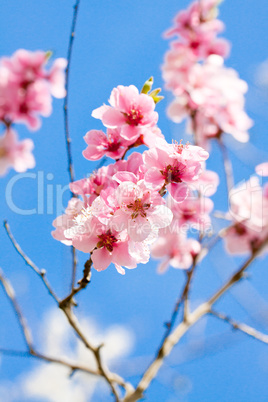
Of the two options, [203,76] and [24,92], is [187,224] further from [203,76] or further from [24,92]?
[24,92]

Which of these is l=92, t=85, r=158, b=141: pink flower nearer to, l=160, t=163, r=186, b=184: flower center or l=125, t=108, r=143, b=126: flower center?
l=125, t=108, r=143, b=126: flower center

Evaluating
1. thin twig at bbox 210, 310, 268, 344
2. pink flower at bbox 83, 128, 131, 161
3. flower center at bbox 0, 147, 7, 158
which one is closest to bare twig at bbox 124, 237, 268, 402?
thin twig at bbox 210, 310, 268, 344

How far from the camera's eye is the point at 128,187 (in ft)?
3.20

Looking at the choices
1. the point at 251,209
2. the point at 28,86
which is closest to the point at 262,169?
the point at 251,209

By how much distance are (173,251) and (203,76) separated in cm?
110

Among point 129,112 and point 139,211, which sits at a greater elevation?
point 129,112

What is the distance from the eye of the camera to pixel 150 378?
1.52 meters

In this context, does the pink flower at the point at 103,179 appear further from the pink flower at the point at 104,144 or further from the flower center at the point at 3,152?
the flower center at the point at 3,152

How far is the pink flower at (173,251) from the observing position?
2.16 metres

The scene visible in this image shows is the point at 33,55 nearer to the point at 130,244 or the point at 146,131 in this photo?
the point at 146,131

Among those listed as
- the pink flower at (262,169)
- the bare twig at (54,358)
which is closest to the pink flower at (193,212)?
the pink flower at (262,169)

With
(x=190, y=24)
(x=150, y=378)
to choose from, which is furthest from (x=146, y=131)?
(x=190, y=24)

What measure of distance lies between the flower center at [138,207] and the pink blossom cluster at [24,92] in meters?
1.07

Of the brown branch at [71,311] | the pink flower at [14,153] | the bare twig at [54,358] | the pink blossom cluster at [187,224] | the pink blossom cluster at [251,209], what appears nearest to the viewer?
the brown branch at [71,311]
